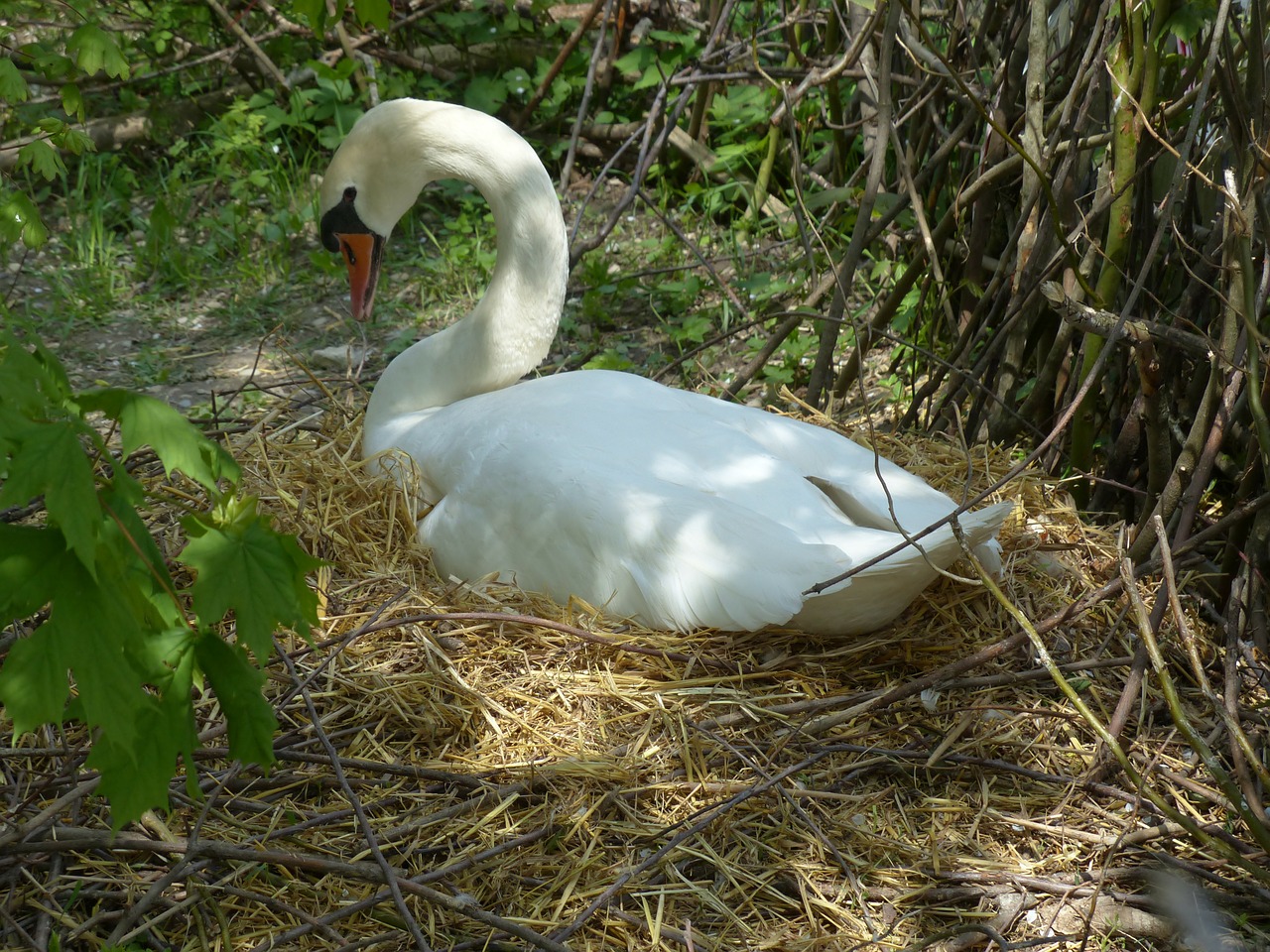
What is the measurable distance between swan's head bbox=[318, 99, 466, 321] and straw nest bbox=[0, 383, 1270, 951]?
3.84 feet

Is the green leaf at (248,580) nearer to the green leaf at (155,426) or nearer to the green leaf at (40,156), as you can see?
the green leaf at (155,426)

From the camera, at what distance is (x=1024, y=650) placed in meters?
2.86

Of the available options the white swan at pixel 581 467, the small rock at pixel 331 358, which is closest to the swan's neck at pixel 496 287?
the white swan at pixel 581 467

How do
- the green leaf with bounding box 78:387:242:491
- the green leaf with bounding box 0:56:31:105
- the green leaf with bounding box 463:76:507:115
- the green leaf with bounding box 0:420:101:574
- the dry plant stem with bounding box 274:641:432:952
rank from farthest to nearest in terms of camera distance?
the green leaf with bounding box 463:76:507:115, the green leaf with bounding box 0:56:31:105, the dry plant stem with bounding box 274:641:432:952, the green leaf with bounding box 78:387:242:491, the green leaf with bounding box 0:420:101:574

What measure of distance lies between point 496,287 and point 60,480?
236 cm

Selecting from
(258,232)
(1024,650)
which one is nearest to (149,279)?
(258,232)

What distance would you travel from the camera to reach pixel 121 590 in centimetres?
150

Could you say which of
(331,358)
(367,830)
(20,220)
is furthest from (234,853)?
(331,358)

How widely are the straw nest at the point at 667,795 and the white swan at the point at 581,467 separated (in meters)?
0.17

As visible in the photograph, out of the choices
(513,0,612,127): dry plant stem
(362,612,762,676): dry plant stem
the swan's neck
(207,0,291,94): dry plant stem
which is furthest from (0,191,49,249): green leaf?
(207,0,291,94): dry plant stem

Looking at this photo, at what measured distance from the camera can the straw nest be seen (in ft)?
7.20

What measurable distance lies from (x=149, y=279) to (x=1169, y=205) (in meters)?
4.82

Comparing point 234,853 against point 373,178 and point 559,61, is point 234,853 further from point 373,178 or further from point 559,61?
point 559,61

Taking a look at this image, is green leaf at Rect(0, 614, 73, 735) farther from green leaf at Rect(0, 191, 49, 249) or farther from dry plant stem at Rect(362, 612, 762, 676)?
green leaf at Rect(0, 191, 49, 249)
